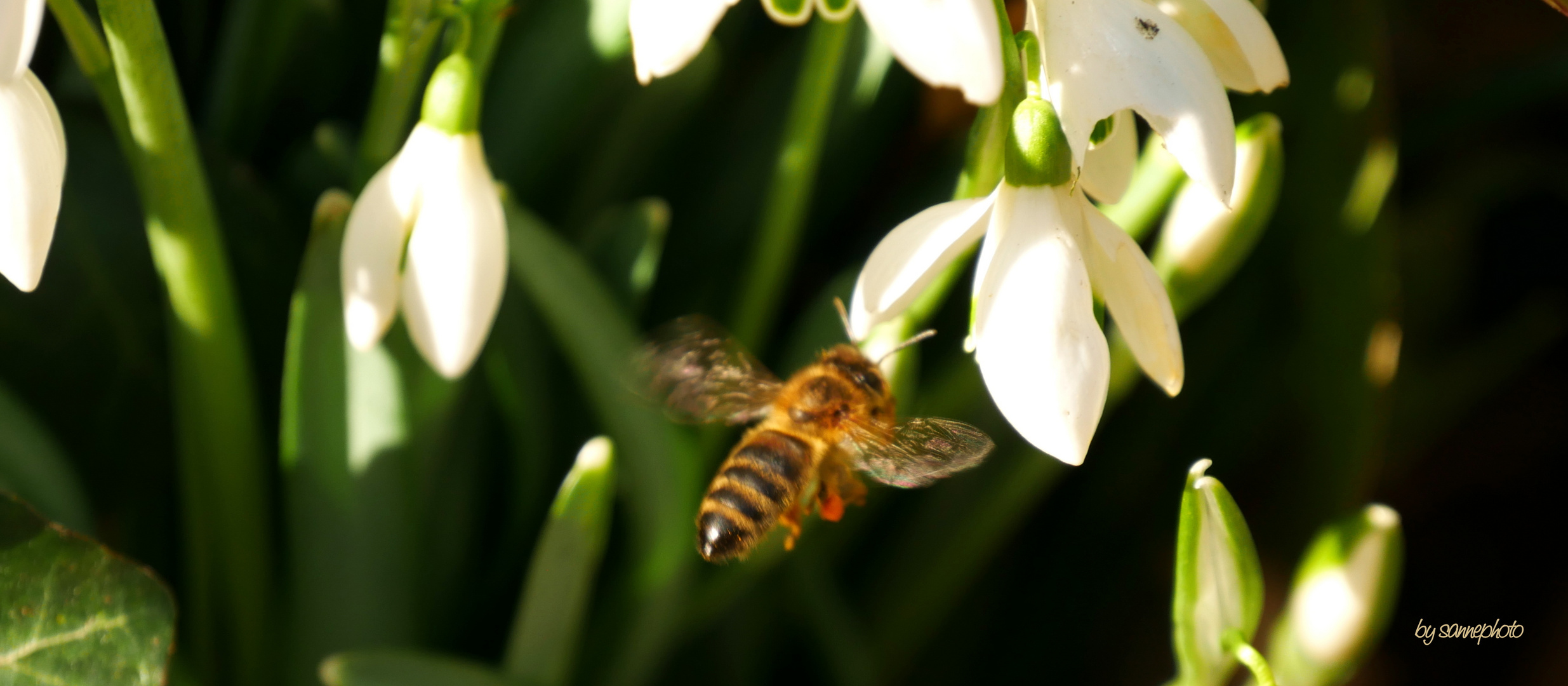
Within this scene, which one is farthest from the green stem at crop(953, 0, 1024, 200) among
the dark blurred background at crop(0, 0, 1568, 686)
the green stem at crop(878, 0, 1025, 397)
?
the dark blurred background at crop(0, 0, 1568, 686)

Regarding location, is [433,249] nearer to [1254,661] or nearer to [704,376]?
[704,376]

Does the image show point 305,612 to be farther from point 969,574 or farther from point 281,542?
point 969,574

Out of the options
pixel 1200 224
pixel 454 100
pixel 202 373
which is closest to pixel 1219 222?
pixel 1200 224

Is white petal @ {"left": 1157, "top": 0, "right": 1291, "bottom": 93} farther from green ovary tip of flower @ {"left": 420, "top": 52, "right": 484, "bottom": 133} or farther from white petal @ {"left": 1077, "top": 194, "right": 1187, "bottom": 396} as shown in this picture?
green ovary tip of flower @ {"left": 420, "top": 52, "right": 484, "bottom": 133}

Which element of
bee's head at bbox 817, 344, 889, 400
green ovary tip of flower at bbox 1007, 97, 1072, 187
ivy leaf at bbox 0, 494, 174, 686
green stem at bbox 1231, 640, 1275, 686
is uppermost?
green ovary tip of flower at bbox 1007, 97, 1072, 187

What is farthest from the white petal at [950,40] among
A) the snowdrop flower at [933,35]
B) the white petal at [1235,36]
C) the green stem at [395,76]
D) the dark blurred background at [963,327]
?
the dark blurred background at [963,327]

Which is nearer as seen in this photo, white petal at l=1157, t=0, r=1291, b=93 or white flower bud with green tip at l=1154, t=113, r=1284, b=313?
white petal at l=1157, t=0, r=1291, b=93
